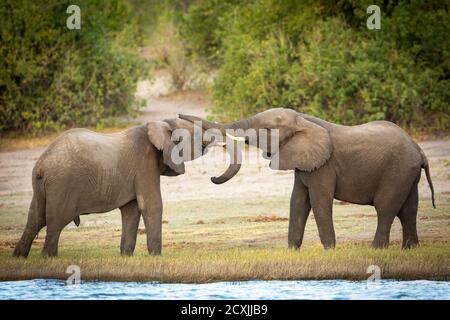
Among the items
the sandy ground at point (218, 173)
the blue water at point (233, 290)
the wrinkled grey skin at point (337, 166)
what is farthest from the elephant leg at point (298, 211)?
the sandy ground at point (218, 173)

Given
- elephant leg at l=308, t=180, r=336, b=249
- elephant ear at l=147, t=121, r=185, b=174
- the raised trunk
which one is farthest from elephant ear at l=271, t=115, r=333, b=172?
elephant ear at l=147, t=121, r=185, b=174

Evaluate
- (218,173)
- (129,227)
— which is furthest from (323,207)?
(218,173)

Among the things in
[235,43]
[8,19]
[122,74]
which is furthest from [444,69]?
[8,19]

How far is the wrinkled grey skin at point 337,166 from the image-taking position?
598 inches

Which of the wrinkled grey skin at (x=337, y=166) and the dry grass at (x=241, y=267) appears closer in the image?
the dry grass at (x=241, y=267)

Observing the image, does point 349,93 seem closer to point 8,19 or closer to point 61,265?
point 8,19

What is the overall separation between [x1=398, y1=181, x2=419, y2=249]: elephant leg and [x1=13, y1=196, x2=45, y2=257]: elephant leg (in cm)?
439

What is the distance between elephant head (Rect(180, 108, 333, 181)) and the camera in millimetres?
15125

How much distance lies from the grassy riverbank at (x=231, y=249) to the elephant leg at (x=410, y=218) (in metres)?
0.17

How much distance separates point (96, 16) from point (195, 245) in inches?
486

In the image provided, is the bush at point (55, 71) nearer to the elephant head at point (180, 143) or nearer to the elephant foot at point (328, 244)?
the elephant head at point (180, 143)

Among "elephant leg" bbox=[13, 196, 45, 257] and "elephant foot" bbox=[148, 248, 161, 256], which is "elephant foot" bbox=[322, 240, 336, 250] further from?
"elephant leg" bbox=[13, 196, 45, 257]

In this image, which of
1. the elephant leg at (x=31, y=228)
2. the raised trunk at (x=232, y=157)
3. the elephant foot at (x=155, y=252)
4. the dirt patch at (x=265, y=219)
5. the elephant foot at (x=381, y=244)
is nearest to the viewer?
the elephant leg at (x=31, y=228)

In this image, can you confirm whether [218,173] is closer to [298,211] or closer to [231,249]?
[231,249]
